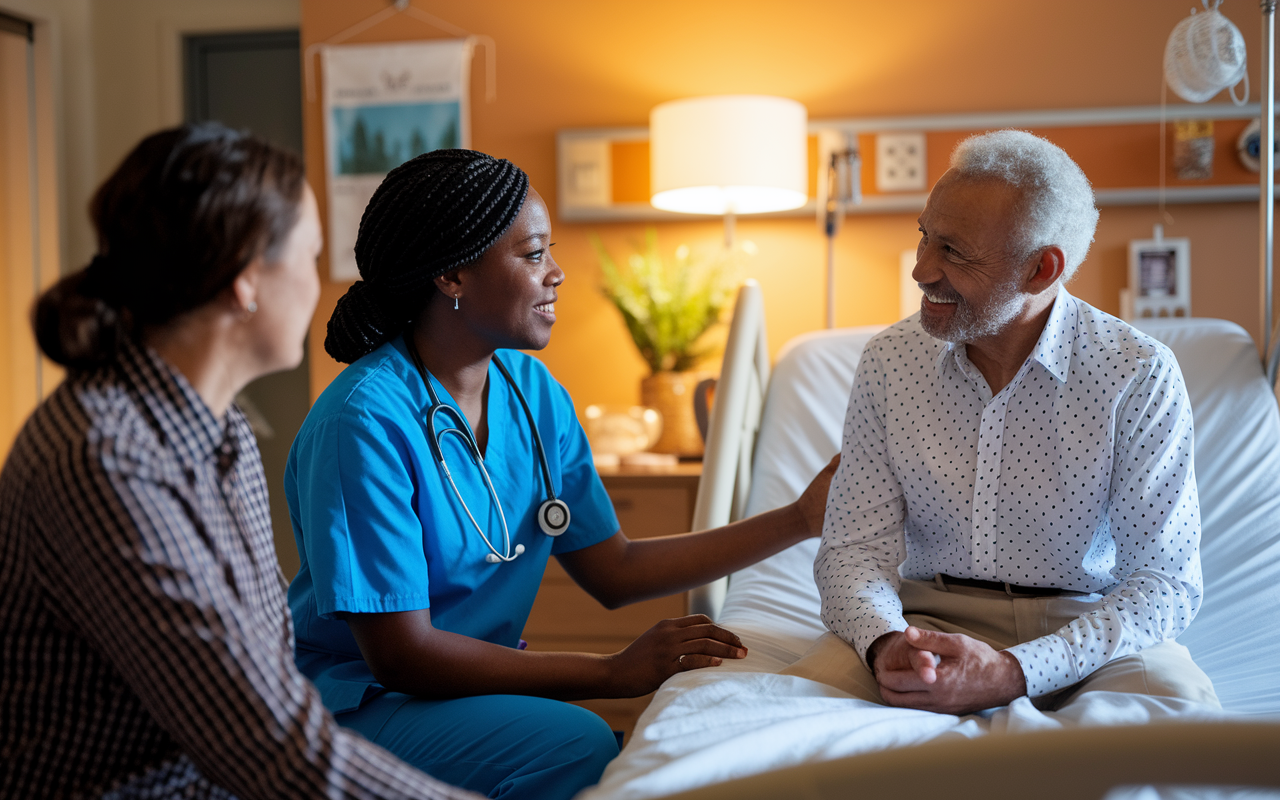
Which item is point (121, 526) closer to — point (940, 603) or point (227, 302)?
point (227, 302)

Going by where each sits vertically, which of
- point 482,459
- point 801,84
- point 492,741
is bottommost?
point 492,741

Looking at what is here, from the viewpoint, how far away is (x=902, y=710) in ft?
3.93

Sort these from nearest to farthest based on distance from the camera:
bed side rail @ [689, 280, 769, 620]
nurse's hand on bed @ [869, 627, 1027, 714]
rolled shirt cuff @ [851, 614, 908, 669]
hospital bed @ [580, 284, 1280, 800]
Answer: hospital bed @ [580, 284, 1280, 800] → nurse's hand on bed @ [869, 627, 1027, 714] → rolled shirt cuff @ [851, 614, 908, 669] → bed side rail @ [689, 280, 769, 620]

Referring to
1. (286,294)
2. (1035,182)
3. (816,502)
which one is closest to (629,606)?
(816,502)

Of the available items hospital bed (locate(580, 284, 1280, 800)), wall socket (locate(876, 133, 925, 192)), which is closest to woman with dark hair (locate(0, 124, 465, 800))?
hospital bed (locate(580, 284, 1280, 800))

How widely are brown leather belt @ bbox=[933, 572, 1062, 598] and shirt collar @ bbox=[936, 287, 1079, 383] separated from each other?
0.29 meters

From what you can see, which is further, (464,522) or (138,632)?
(464,522)

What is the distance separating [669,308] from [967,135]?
1.04m

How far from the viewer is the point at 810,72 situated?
3184 millimetres

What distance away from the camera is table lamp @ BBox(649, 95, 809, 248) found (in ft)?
9.23

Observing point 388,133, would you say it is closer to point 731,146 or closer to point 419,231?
point 731,146

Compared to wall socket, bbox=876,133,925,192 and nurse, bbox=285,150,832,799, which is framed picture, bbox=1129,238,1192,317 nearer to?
wall socket, bbox=876,133,925,192

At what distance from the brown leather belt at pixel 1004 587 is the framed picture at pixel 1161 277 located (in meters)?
1.87

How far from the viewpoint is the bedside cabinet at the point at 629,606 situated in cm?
268
